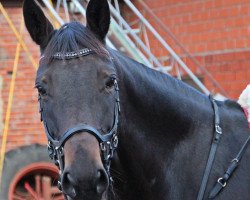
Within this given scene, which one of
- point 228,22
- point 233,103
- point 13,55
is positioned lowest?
point 13,55

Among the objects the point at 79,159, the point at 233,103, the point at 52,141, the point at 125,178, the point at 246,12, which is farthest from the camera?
the point at 246,12

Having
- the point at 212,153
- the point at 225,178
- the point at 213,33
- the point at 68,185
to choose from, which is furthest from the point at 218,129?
the point at 213,33

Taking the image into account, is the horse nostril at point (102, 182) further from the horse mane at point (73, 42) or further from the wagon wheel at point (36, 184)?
the wagon wheel at point (36, 184)

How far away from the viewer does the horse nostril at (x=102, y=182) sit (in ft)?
11.2

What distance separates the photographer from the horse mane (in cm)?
370

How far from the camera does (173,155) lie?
4.03 metres

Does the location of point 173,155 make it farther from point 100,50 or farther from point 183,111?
point 100,50

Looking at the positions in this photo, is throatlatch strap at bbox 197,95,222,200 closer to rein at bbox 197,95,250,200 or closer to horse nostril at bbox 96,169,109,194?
rein at bbox 197,95,250,200

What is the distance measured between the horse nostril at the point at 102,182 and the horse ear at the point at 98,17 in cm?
80

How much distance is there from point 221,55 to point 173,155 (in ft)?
16.0

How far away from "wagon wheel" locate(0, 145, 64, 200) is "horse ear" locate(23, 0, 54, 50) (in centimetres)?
393

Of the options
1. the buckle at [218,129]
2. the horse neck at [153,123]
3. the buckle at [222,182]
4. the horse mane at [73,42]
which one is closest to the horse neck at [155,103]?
the horse neck at [153,123]

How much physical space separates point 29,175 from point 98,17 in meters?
4.30

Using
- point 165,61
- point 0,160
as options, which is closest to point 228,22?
→ point 165,61
